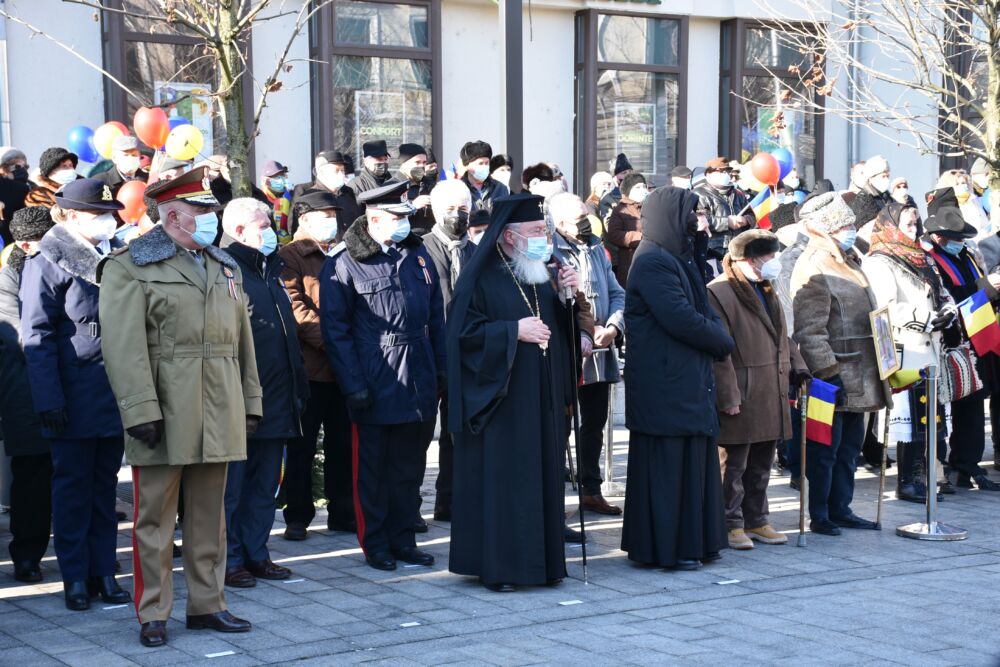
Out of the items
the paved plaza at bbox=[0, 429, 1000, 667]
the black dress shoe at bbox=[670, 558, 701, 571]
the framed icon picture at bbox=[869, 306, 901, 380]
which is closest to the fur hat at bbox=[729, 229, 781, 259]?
the framed icon picture at bbox=[869, 306, 901, 380]

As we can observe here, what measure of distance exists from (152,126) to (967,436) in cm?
761

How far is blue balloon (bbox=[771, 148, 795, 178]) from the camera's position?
18170 millimetres

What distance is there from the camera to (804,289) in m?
9.13

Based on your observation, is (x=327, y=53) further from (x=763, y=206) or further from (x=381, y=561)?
(x=381, y=561)

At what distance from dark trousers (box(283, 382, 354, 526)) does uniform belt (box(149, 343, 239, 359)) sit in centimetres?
201

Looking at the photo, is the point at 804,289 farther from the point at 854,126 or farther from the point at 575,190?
the point at 854,126

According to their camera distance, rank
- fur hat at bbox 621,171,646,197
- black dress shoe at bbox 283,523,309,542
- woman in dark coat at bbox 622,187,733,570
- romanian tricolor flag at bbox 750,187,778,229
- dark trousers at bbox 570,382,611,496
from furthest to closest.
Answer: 1. romanian tricolor flag at bbox 750,187,778,229
2. fur hat at bbox 621,171,646,197
3. dark trousers at bbox 570,382,611,496
4. black dress shoe at bbox 283,523,309,542
5. woman in dark coat at bbox 622,187,733,570

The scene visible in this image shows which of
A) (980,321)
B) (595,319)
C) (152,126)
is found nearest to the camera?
(595,319)

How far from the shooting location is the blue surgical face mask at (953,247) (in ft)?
35.4

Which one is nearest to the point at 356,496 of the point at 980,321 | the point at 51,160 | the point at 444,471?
the point at 444,471

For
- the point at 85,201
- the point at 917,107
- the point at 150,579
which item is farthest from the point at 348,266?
the point at 917,107

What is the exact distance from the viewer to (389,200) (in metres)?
8.11

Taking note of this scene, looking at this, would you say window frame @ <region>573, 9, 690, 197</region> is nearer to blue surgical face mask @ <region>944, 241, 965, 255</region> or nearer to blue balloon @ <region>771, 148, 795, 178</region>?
blue balloon @ <region>771, 148, 795, 178</region>

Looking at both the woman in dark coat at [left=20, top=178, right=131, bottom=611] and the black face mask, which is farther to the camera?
the black face mask
